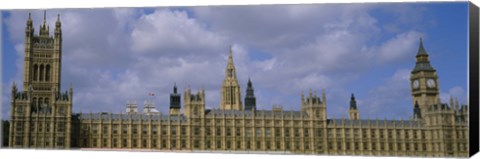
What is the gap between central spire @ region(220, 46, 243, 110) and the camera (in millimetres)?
55856

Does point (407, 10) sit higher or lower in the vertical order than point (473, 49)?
higher

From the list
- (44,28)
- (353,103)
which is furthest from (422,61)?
(44,28)

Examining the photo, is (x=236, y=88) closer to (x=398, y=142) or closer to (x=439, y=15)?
(x=398, y=142)

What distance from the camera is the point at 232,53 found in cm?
5347

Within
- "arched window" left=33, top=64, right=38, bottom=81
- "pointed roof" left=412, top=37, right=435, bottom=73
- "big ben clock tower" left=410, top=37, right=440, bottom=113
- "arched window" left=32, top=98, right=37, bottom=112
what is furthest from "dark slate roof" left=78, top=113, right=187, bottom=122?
"pointed roof" left=412, top=37, right=435, bottom=73

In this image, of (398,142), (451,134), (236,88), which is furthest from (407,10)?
(236,88)

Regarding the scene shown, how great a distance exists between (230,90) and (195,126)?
9.10 metres

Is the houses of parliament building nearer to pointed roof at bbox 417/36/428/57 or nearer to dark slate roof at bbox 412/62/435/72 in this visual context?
dark slate roof at bbox 412/62/435/72

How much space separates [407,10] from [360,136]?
1484 centimetres

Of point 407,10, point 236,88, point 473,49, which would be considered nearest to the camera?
point 473,49

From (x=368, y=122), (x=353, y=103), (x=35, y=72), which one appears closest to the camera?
(x=353, y=103)

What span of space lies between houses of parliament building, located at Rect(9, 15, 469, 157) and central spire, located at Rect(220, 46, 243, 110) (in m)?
0.25

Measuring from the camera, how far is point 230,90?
65562 millimetres

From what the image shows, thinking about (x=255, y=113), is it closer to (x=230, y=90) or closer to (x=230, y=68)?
(x=230, y=68)
